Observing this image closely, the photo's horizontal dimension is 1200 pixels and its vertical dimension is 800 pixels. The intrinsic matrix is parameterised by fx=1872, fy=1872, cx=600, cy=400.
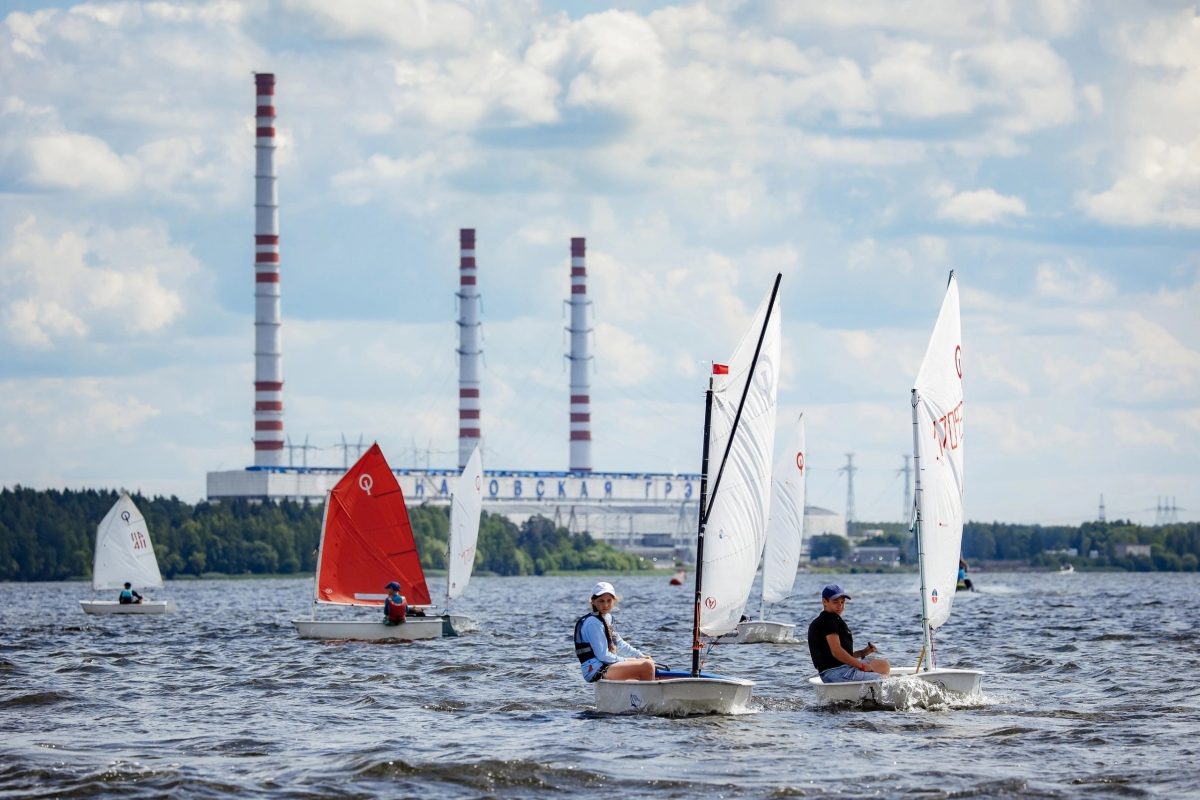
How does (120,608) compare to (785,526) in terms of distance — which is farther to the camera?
(120,608)

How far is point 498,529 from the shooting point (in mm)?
167375

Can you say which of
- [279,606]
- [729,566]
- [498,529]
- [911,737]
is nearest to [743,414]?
[729,566]

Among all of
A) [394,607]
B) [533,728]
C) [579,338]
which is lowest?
[533,728]

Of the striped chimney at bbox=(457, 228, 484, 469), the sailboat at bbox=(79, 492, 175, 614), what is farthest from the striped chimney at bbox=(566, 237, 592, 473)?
the sailboat at bbox=(79, 492, 175, 614)

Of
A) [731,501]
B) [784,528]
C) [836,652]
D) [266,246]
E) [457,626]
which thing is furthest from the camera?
[266,246]

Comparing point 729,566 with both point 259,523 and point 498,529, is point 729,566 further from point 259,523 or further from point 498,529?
point 498,529

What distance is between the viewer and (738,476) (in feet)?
83.3

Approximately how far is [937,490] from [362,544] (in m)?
22.3

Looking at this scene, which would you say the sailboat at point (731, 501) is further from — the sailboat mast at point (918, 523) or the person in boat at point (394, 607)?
the person in boat at point (394, 607)

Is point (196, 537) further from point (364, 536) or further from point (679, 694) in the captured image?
point (679, 694)

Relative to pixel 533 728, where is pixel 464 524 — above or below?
above

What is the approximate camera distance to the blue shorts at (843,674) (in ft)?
81.9

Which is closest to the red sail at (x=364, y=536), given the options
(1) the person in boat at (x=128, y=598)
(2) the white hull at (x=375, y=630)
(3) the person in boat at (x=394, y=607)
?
(2) the white hull at (x=375, y=630)

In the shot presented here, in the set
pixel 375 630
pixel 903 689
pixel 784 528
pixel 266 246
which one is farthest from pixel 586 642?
pixel 266 246
